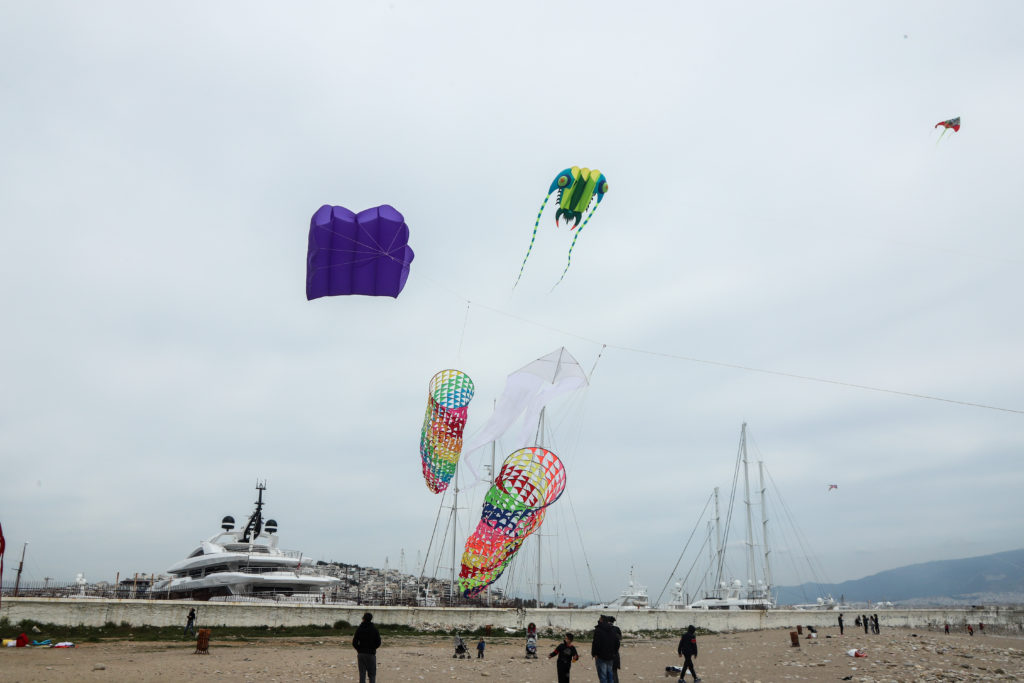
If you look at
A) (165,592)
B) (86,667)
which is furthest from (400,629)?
(165,592)

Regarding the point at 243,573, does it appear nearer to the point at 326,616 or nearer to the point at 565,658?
the point at 326,616

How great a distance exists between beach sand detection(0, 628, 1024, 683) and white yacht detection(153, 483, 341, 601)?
531 inches

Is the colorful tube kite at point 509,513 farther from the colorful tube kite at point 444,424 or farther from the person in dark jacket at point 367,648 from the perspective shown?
the person in dark jacket at point 367,648

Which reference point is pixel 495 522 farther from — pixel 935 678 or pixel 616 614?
pixel 935 678

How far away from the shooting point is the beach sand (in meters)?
12.8

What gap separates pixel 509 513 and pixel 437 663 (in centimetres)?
907

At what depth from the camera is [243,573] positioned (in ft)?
113

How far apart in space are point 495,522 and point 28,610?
575 inches

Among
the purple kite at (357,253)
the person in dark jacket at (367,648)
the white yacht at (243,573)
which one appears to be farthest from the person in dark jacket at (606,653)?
the white yacht at (243,573)

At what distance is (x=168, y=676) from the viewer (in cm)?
1195

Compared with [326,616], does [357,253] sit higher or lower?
higher

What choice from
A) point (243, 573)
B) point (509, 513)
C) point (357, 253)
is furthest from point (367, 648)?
point (243, 573)

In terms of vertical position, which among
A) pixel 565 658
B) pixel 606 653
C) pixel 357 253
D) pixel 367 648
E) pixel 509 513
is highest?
pixel 357 253

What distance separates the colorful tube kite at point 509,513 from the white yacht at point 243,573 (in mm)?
11874
